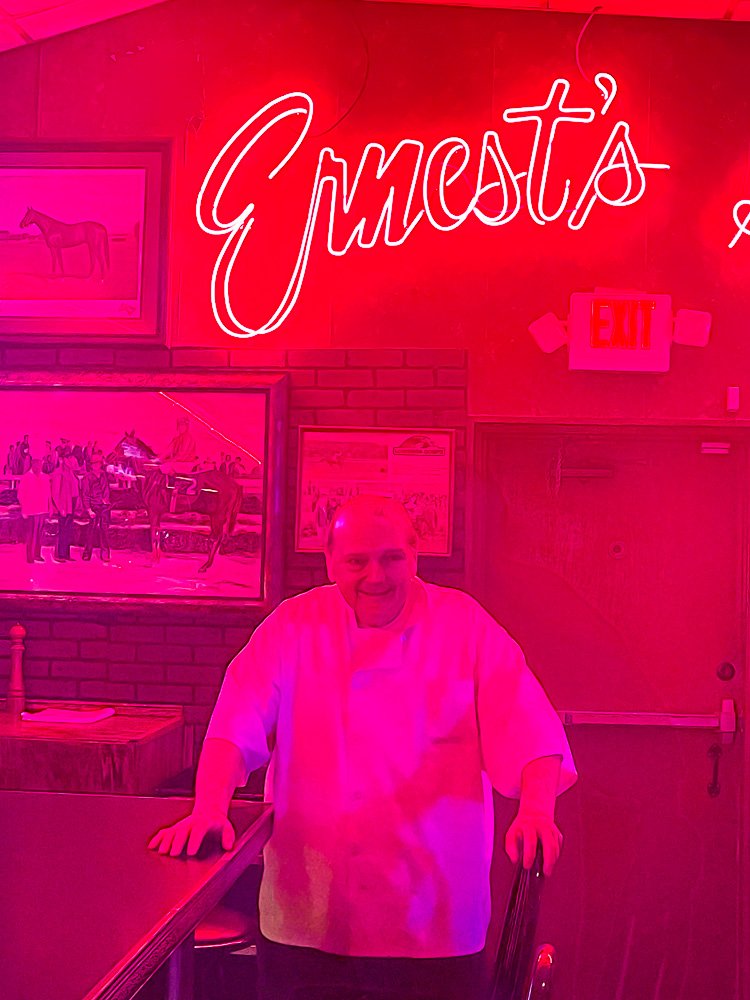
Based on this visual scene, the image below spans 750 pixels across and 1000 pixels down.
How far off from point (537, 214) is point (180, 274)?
1.35 m

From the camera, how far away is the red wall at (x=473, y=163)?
153 inches

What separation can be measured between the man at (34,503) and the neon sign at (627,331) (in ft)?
6.60

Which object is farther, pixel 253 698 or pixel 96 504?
pixel 96 504

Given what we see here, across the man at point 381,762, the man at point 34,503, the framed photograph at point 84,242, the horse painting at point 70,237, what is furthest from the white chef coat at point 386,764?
the horse painting at point 70,237

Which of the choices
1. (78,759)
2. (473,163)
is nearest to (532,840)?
(78,759)

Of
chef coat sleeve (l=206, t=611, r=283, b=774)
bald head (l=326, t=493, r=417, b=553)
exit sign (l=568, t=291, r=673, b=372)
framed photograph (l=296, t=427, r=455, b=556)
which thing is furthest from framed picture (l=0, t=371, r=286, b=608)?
bald head (l=326, t=493, r=417, b=553)

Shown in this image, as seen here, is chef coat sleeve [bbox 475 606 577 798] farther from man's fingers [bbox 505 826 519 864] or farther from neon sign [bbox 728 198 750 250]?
neon sign [bbox 728 198 750 250]

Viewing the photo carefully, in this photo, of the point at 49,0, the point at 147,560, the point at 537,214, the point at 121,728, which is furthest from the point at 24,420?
the point at 537,214

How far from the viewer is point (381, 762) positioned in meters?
2.23

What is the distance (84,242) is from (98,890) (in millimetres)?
2937

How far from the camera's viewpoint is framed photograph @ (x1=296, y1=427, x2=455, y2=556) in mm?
3830

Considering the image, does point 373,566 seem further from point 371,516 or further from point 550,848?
point 550,848

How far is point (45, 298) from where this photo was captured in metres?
3.96

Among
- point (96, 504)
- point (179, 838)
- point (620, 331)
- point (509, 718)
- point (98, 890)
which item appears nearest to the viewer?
point (98, 890)
